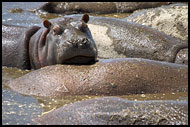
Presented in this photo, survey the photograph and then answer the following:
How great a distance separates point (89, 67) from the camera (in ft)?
21.4

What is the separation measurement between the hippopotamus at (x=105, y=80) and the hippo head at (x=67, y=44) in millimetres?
120

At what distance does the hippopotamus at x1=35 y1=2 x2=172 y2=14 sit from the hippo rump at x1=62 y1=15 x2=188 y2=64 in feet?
16.8

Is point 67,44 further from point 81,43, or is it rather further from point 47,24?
point 47,24

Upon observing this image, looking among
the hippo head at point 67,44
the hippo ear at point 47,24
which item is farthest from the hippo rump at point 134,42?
the hippo ear at point 47,24

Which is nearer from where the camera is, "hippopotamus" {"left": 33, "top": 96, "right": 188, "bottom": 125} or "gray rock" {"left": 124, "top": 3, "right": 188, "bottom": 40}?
"hippopotamus" {"left": 33, "top": 96, "right": 188, "bottom": 125}

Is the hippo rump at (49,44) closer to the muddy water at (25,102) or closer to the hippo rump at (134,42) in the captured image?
the muddy water at (25,102)

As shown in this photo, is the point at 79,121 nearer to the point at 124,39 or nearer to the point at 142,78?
the point at 142,78

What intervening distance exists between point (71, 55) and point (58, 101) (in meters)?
0.71

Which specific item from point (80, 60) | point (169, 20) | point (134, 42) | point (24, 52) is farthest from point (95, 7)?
point (80, 60)

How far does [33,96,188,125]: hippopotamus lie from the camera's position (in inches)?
177

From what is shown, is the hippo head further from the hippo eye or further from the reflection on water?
the reflection on water

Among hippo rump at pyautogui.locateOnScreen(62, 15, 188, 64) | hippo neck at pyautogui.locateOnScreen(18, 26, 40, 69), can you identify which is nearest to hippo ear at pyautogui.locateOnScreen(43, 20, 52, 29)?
hippo neck at pyautogui.locateOnScreen(18, 26, 40, 69)

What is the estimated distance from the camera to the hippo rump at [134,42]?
26.7ft

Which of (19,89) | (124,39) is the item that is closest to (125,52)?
(124,39)
